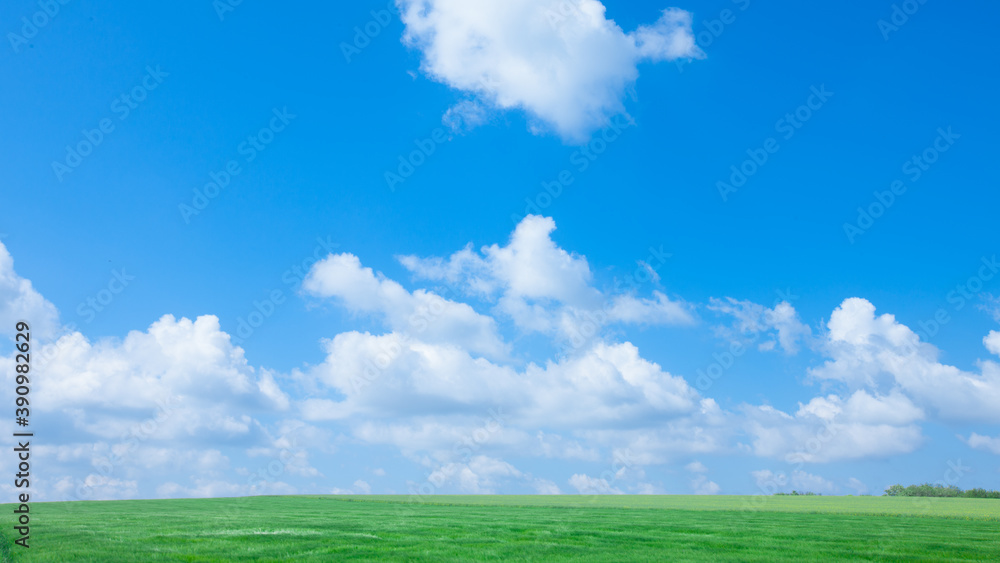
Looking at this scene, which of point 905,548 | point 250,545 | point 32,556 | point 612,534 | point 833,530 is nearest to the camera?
point 32,556

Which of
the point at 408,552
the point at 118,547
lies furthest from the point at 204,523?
the point at 408,552

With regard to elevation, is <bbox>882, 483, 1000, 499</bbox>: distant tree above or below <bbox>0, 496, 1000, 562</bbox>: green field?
below

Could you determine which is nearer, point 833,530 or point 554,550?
point 554,550

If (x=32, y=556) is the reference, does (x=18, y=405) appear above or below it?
above

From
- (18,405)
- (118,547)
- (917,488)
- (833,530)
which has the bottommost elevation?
(917,488)

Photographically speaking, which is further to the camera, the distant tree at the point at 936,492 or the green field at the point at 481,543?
the distant tree at the point at 936,492

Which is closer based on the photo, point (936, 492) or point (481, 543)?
point (481, 543)

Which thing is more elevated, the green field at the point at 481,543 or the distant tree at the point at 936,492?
the green field at the point at 481,543

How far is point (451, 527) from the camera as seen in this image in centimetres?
2927

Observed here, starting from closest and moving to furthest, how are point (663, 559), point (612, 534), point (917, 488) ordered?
point (663, 559), point (612, 534), point (917, 488)

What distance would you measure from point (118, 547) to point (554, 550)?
1448 cm

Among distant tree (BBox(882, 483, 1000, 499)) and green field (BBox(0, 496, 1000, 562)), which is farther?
distant tree (BBox(882, 483, 1000, 499))

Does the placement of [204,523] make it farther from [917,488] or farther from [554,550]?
[917,488]

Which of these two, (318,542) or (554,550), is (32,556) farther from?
(554,550)
